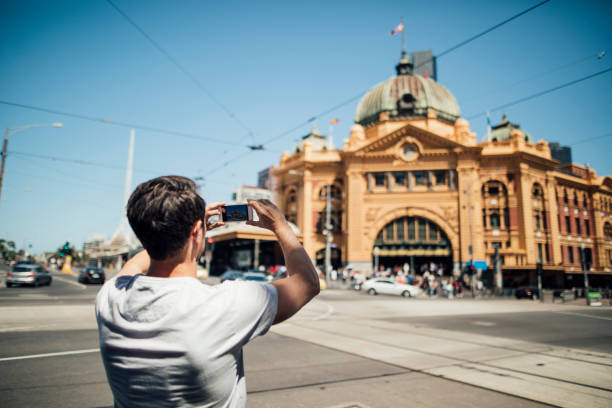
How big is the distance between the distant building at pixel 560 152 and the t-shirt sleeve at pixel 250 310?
390 feet

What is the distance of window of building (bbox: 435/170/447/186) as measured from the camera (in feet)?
145

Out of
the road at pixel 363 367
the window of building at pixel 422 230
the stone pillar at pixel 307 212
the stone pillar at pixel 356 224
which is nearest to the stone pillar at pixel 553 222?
the window of building at pixel 422 230

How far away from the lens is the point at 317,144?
58.5 metres

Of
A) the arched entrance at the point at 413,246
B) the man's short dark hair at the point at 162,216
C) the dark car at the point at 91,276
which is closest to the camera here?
the man's short dark hair at the point at 162,216

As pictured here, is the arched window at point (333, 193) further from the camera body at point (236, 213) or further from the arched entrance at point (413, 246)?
the camera body at point (236, 213)

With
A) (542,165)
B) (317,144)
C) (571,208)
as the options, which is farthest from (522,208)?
(317,144)

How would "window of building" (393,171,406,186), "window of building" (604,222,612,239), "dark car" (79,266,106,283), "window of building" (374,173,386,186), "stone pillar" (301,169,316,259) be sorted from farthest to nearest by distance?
"window of building" (604,222,612,239)
"stone pillar" (301,169,316,259)
"window of building" (374,173,386,186)
"window of building" (393,171,406,186)
"dark car" (79,266,106,283)

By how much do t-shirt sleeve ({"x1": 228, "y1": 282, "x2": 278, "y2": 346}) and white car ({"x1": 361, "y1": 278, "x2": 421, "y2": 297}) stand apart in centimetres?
3000

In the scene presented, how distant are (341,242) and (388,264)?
20.3 ft

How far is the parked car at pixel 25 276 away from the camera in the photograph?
2400cm

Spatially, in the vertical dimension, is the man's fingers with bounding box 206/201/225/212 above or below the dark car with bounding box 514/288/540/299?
above

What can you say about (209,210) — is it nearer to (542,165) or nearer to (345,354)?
(345,354)

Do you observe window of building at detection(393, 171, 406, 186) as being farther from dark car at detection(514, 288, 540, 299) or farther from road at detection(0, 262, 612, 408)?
road at detection(0, 262, 612, 408)

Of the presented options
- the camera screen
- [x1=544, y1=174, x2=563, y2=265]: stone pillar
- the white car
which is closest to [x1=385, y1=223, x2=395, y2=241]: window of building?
the white car
